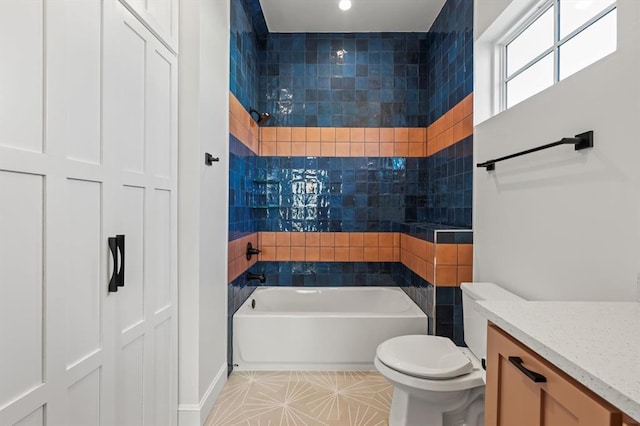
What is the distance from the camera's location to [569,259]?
1401 mm

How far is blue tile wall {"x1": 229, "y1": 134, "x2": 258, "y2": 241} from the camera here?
2.49 m

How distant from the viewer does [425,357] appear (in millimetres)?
1910

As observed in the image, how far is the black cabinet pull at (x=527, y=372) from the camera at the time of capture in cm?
74

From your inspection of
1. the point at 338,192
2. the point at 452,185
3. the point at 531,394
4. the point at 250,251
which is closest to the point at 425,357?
the point at 531,394

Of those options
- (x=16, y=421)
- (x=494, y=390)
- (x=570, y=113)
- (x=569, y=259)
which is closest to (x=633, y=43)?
(x=570, y=113)

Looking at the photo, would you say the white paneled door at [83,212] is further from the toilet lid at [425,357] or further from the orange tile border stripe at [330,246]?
the orange tile border stripe at [330,246]

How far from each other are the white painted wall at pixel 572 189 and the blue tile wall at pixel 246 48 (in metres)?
1.62

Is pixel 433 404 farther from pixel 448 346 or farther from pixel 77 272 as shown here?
pixel 77 272

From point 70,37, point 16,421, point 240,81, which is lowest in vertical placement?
point 16,421

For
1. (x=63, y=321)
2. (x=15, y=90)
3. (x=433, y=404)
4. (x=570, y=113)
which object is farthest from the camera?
(x=433, y=404)

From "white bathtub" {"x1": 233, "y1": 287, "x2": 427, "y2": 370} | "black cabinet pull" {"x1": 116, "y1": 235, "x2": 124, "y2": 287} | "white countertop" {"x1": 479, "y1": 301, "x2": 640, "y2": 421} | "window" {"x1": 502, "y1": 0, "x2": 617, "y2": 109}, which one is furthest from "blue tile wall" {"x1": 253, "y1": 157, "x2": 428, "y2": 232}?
"white countertop" {"x1": 479, "y1": 301, "x2": 640, "y2": 421}

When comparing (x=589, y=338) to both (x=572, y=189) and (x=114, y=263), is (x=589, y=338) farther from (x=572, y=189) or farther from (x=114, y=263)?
(x=114, y=263)

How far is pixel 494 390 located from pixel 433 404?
0.95 m

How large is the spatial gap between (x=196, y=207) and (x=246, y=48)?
1573mm
